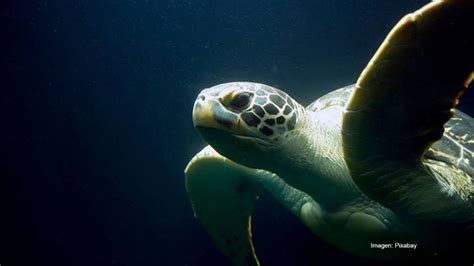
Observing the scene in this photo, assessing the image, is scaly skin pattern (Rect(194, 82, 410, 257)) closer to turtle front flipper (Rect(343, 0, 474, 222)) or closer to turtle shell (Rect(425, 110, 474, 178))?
turtle front flipper (Rect(343, 0, 474, 222))

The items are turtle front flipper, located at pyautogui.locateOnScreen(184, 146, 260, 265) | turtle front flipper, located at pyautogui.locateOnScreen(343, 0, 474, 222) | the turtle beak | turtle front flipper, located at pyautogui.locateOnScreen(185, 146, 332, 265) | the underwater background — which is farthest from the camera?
the underwater background

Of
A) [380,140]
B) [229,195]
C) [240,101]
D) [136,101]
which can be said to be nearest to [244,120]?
[240,101]

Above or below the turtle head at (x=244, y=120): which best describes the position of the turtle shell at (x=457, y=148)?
below

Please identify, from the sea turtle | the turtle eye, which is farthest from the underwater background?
the turtle eye

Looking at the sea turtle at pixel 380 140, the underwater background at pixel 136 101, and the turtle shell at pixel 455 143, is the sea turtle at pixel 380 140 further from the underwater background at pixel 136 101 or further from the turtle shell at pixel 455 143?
the underwater background at pixel 136 101

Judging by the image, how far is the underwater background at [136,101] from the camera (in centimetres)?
337

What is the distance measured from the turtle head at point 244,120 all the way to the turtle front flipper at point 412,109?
306 millimetres

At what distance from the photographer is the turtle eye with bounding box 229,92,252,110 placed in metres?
1.45

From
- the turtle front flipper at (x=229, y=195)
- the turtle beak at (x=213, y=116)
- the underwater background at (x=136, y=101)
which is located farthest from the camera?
the underwater background at (x=136, y=101)

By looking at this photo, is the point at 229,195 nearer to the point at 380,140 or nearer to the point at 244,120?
the point at 244,120

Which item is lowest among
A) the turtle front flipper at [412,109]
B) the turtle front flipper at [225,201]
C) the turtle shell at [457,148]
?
the turtle front flipper at [225,201]

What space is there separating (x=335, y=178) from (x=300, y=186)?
0.18m

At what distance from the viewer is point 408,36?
1055 millimetres

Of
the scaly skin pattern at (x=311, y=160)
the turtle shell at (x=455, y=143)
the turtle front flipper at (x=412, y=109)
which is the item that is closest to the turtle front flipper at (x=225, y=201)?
the scaly skin pattern at (x=311, y=160)
